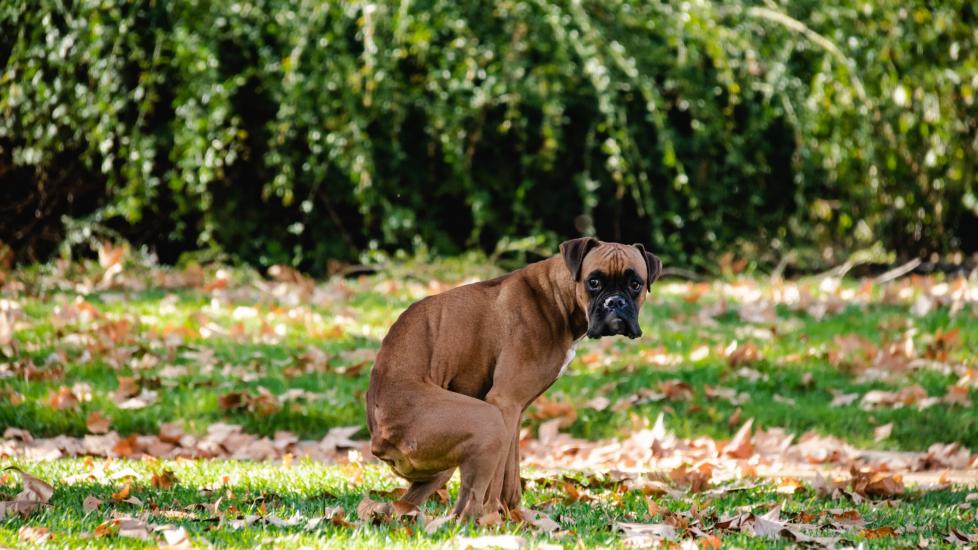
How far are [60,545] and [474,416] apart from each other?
149 cm

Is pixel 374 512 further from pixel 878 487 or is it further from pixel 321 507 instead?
pixel 878 487

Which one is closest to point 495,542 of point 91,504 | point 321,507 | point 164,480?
point 321,507

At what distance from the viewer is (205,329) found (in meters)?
8.94

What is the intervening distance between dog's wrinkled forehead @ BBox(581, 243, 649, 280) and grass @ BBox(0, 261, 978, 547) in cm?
98

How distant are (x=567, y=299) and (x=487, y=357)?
16.2 inches


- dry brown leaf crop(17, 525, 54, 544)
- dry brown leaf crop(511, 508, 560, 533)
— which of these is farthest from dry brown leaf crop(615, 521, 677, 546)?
dry brown leaf crop(17, 525, 54, 544)

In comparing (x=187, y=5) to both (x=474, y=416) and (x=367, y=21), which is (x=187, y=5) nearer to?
(x=367, y=21)

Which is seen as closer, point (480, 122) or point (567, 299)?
point (567, 299)

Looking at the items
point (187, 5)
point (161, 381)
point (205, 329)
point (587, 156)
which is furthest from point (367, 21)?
point (161, 381)

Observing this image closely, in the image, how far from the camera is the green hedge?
11.2m

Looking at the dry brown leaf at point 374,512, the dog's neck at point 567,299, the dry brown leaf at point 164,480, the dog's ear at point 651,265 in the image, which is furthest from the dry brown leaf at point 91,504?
the dog's ear at point 651,265

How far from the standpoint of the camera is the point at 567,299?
4852 mm

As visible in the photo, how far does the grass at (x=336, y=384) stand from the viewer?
15.8ft

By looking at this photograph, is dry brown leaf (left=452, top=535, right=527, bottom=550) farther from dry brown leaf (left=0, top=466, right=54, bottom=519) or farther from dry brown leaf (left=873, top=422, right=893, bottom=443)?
dry brown leaf (left=873, top=422, right=893, bottom=443)
